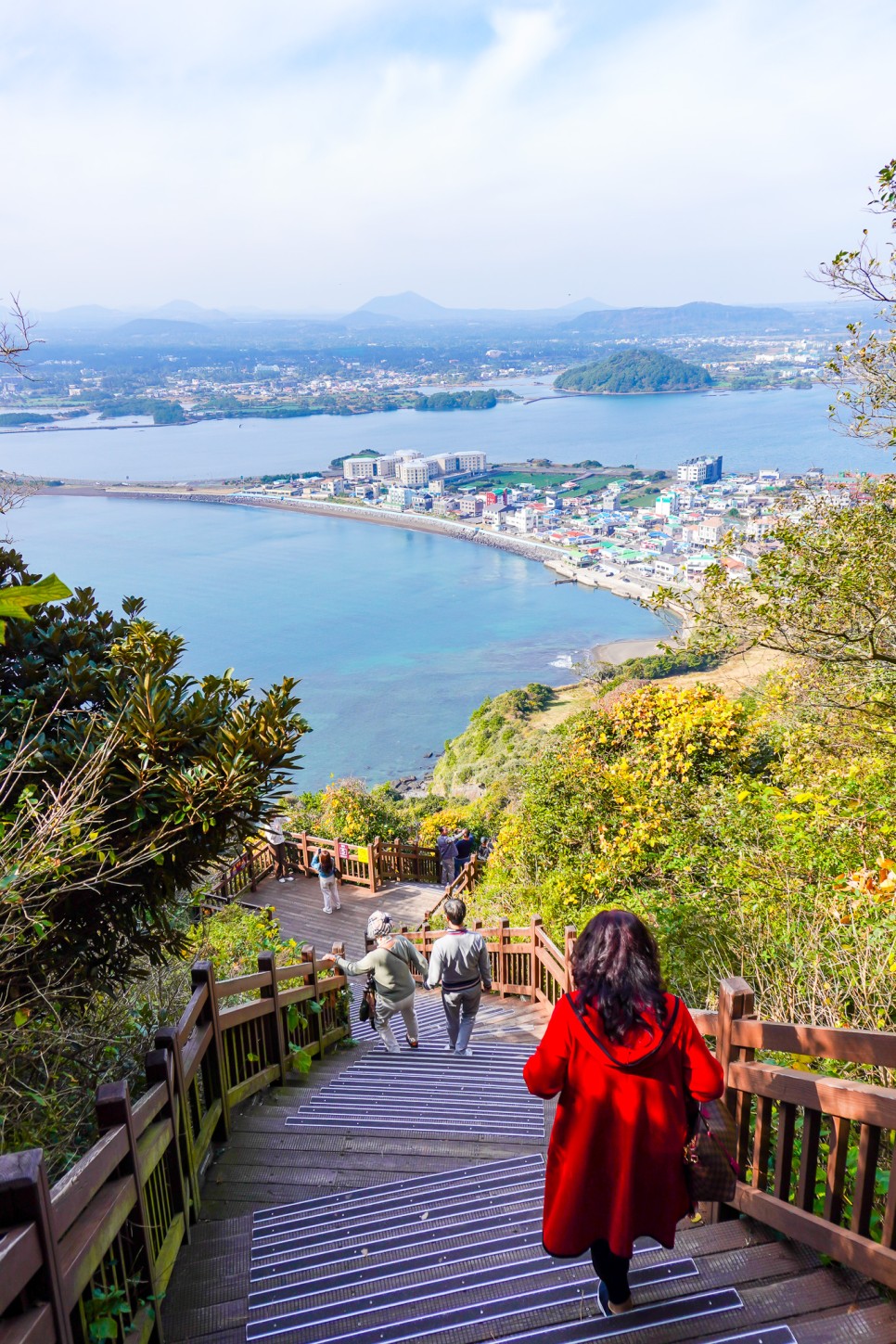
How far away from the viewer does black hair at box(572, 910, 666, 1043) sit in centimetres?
197

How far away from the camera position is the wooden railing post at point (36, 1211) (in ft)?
5.17

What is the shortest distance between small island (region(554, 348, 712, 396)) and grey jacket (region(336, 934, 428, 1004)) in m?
181

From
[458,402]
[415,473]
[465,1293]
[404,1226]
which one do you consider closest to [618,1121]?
[465,1293]

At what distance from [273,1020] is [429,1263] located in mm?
1930

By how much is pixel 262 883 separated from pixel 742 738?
631 centimetres

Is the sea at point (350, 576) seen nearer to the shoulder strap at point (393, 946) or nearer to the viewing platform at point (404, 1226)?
the shoulder strap at point (393, 946)

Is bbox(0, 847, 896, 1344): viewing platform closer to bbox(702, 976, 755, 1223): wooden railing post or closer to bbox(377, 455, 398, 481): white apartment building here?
bbox(702, 976, 755, 1223): wooden railing post

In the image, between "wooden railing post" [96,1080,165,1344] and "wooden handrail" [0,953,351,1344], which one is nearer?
"wooden handrail" [0,953,351,1344]

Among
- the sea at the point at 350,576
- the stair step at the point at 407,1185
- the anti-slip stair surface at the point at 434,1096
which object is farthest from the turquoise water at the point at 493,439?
the stair step at the point at 407,1185

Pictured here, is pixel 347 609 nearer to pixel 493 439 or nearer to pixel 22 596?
pixel 22 596

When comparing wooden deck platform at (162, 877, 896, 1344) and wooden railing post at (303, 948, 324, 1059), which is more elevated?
wooden deck platform at (162, 877, 896, 1344)

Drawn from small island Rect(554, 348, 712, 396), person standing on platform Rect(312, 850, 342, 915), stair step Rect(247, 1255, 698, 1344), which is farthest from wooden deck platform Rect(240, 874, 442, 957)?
small island Rect(554, 348, 712, 396)

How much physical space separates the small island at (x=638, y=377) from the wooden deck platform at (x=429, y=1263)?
182m

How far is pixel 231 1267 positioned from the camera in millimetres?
2588
